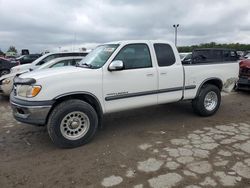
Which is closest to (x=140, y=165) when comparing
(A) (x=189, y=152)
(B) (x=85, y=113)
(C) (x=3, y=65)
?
(A) (x=189, y=152)

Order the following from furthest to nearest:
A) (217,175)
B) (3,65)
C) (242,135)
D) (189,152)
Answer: (3,65), (242,135), (189,152), (217,175)

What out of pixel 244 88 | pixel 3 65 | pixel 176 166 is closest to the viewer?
pixel 176 166

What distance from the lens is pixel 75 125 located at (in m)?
4.48

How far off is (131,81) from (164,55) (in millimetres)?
1127

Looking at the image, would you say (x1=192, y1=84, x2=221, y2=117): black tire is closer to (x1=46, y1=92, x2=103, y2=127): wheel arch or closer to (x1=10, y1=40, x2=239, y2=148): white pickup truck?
(x1=10, y1=40, x2=239, y2=148): white pickup truck

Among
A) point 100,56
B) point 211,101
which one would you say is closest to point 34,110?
point 100,56

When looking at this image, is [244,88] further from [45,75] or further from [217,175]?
[45,75]

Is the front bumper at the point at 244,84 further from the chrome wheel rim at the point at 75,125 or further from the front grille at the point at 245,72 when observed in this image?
the chrome wheel rim at the point at 75,125

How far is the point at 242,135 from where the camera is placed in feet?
16.2

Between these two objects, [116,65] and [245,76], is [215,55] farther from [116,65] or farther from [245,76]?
[116,65]

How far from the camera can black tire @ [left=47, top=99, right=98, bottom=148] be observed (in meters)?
4.26

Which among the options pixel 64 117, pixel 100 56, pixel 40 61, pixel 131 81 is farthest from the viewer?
pixel 40 61

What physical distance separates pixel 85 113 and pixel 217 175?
2397mm

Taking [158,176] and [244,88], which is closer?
[158,176]
